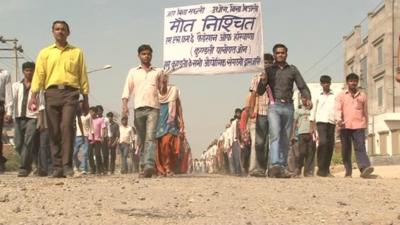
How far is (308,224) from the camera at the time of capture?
5121 mm

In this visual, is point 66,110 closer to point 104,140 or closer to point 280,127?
point 280,127

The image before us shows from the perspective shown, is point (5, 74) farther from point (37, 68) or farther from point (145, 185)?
point (145, 185)

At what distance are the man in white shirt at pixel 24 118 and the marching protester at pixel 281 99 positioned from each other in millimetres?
3404

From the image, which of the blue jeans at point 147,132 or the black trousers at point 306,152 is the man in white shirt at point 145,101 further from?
the black trousers at point 306,152

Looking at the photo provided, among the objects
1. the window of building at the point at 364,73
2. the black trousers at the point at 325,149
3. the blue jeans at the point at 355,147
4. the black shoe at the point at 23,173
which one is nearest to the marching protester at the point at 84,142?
the black shoe at the point at 23,173

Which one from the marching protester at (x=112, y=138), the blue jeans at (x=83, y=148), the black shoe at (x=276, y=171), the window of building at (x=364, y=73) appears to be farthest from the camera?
the window of building at (x=364, y=73)

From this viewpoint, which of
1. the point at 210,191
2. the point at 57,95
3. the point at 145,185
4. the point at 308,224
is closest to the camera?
the point at 308,224

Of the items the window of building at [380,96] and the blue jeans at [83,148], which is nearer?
the blue jeans at [83,148]

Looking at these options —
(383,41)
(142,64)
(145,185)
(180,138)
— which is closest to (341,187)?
(145,185)

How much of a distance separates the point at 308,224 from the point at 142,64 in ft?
16.2

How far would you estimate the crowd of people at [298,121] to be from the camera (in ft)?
31.8

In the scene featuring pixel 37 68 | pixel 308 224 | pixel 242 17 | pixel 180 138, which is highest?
pixel 242 17

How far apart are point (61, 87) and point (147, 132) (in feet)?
4.56

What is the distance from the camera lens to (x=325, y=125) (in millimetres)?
11758
